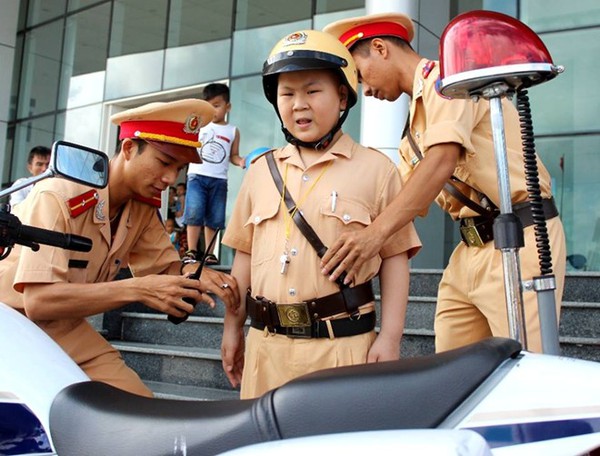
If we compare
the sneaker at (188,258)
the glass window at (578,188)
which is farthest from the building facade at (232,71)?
the sneaker at (188,258)

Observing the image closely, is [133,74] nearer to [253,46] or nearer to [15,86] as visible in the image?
[253,46]

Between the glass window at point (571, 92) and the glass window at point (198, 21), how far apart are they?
4530 mm

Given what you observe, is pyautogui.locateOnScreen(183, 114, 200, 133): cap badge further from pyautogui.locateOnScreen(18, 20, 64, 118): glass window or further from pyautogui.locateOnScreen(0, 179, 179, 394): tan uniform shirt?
pyautogui.locateOnScreen(18, 20, 64, 118): glass window

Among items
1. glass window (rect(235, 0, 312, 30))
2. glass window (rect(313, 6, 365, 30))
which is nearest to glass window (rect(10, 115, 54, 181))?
glass window (rect(235, 0, 312, 30))

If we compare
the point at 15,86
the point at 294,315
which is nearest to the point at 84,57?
the point at 15,86

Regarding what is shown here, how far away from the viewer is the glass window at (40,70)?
12.5 meters

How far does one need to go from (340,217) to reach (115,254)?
0.97 m

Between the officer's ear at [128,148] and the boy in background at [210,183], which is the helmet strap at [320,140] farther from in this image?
the boy in background at [210,183]

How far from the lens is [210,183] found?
613 cm

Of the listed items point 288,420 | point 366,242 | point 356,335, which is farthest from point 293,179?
point 288,420

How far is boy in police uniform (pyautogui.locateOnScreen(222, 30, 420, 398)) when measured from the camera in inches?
80.9

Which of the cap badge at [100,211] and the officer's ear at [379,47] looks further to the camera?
the officer's ear at [379,47]

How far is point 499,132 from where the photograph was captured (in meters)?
1.40

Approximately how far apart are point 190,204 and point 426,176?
13.9 feet
